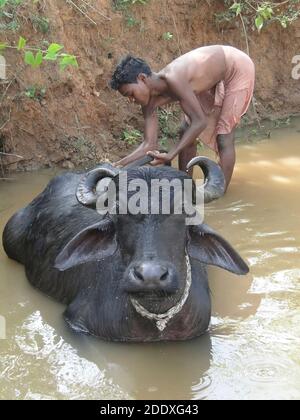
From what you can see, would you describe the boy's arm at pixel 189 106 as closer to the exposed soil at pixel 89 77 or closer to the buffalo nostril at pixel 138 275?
the exposed soil at pixel 89 77

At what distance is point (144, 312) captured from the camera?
3424mm

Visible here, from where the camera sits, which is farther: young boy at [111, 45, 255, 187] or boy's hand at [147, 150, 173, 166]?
young boy at [111, 45, 255, 187]

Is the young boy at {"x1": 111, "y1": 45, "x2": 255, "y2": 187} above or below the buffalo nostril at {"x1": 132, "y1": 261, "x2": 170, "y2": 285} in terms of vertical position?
above

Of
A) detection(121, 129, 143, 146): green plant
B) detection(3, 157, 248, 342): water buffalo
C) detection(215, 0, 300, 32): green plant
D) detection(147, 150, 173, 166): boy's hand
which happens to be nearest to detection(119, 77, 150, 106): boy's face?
detection(147, 150, 173, 166): boy's hand

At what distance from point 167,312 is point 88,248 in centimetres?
55

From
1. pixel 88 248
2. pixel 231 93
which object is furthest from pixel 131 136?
pixel 88 248

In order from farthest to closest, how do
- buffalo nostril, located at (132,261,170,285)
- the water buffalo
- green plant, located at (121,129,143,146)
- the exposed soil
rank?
green plant, located at (121,129,143,146) → the exposed soil → the water buffalo → buffalo nostril, located at (132,261,170,285)

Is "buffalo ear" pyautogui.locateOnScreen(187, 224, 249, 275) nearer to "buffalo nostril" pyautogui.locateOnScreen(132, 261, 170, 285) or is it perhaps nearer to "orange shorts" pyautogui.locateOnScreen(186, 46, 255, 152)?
"buffalo nostril" pyautogui.locateOnScreen(132, 261, 170, 285)

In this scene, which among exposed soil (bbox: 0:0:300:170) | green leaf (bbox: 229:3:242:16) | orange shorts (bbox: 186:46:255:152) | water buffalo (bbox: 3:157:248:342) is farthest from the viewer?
green leaf (bbox: 229:3:242:16)

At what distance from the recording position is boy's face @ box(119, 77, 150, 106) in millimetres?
5180

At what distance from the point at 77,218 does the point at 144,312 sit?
42.9 inches

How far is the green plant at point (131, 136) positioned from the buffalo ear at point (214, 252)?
3511mm

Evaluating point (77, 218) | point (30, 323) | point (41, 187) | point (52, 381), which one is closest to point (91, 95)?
point (41, 187)

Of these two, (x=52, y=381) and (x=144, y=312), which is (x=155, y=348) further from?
(x=52, y=381)
